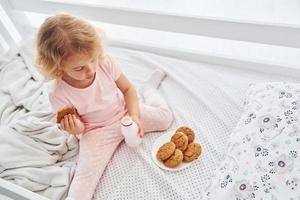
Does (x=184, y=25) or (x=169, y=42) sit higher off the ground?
(x=184, y=25)

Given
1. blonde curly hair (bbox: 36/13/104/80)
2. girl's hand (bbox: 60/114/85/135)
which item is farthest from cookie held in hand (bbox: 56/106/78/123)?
blonde curly hair (bbox: 36/13/104/80)

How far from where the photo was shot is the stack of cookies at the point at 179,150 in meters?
1.11

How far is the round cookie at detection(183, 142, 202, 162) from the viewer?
1.12m

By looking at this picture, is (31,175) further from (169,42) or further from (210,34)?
(169,42)

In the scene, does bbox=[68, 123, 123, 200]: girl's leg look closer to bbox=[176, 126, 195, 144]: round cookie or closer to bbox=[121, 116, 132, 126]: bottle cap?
bbox=[121, 116, 132, 126]: bottle cap

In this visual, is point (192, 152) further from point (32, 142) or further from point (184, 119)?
point (32, 142)

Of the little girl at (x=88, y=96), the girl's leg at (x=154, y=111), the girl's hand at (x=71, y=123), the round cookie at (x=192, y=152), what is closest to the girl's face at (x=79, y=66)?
the little girl at (x=88, y=96)

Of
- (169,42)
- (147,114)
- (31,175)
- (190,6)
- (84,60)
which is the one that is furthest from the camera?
(190,6)

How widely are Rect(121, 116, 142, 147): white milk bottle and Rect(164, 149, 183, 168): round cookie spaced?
0.11 metres

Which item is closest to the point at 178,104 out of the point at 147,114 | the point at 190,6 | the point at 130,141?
the point at 147,114

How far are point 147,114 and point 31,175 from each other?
40cm

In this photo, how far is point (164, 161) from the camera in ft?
3.71

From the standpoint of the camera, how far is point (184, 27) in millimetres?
1315

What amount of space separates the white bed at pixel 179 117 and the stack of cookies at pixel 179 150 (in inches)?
1.0
